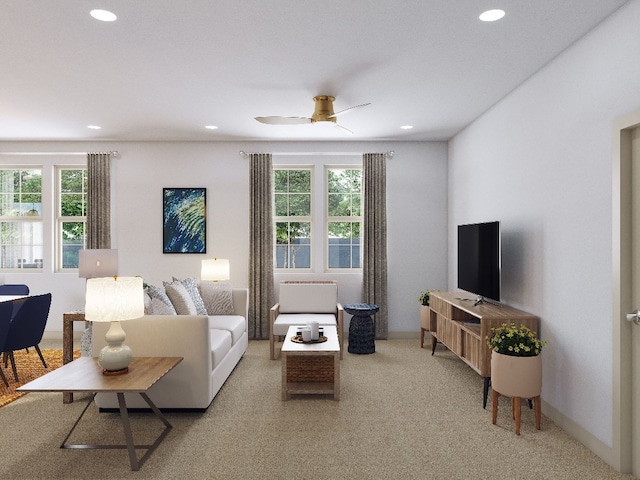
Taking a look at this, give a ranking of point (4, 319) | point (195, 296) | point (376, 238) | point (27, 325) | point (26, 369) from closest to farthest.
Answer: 1. point (4, 319)
2. point (27, 325)
3. point (26, 369)
4. point (195, 296)
5. point (376, 238)

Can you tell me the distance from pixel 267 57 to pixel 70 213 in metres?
4.60

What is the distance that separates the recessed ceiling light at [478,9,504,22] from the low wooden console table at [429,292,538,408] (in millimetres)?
2245

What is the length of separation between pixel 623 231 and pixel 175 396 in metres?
3.33

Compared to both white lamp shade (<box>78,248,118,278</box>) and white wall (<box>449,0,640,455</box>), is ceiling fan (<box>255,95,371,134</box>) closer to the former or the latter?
white wall (<box>449,0,640,455</box>)

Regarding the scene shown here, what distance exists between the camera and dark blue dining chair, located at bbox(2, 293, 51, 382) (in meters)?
4.18

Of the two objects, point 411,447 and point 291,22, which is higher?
point 291,22

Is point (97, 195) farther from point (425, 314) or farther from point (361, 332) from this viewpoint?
point (425, 314)

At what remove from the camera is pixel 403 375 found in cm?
455

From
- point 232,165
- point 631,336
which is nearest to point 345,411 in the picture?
point 631,336

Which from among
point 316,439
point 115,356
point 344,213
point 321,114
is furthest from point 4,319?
point 344,213

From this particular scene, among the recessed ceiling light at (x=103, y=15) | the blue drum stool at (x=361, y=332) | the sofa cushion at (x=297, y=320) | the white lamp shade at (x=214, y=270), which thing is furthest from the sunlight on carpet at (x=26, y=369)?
the blue drum stool at (x=361, y=332)

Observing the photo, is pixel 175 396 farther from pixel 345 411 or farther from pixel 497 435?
pixel 497 435

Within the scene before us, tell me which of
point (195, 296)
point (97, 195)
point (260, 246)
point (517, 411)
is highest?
point (97, 195)

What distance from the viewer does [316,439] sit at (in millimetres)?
3047
